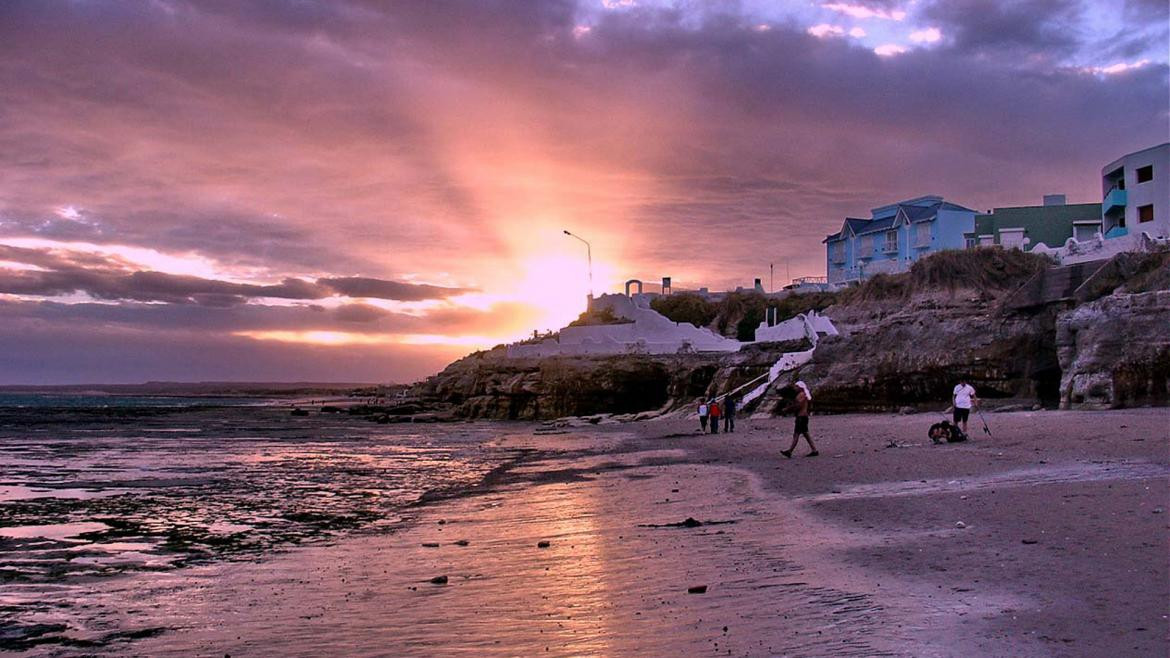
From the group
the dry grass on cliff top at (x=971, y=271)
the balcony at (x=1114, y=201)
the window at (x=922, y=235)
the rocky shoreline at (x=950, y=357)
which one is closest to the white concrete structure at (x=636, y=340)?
the rocky shoreline at (x=950, y=357)

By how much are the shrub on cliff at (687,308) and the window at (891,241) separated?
17622mm

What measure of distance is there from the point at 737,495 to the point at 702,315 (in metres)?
69.1

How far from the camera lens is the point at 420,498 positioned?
58.3ft

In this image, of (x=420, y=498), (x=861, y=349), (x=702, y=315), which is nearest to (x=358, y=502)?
(x=420, y=498)

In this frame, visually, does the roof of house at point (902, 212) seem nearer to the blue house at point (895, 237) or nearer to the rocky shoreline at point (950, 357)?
the blue house at point (895, 237)

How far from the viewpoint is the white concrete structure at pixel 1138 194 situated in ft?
164

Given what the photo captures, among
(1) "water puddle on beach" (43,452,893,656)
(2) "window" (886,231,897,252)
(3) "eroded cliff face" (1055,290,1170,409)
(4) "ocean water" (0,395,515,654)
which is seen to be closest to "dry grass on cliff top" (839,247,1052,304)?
(2) "window" (886,231,897,252)

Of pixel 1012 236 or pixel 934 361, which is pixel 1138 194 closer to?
pixel 1012 236

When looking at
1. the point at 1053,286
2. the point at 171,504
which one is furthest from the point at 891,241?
the point at 171,504

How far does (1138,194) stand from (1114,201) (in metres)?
2.63

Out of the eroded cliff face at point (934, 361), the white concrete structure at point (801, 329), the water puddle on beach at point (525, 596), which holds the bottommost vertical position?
the water puddle on beach at point (525, 596)

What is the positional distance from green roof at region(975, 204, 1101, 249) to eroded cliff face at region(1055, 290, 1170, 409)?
37.0 metres

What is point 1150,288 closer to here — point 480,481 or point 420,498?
point 480,481

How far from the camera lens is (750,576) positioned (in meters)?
8.18
